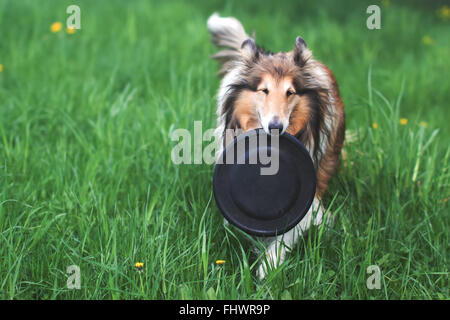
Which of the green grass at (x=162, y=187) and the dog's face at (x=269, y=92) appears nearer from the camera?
the dog's face at (x=269, y=92)

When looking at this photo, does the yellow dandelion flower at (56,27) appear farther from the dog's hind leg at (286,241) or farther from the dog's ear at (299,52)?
the dog's hind leg at (286,241)

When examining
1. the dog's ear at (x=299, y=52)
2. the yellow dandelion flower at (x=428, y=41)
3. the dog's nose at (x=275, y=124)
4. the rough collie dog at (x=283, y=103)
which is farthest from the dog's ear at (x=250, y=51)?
the yellow dandelion flower at (x=428, y=41)

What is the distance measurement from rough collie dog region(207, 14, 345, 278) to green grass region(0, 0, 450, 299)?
142 millimetres

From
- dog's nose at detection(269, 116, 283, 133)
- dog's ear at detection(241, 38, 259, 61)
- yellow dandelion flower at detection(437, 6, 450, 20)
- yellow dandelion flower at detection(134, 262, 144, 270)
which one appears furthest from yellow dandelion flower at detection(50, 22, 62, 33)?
yellow dandelion flower at detection(437, 6, 450, 20)

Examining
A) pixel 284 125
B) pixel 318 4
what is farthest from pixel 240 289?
pixel 318 4

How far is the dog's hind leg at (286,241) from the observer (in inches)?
114

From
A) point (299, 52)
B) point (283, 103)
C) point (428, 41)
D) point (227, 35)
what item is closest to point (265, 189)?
point (283, 103)

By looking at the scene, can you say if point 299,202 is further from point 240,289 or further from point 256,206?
point 240,289

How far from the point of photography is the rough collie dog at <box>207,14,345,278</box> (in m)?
2.77

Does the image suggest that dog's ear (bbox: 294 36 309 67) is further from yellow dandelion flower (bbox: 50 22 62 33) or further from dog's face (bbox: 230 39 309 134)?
yellow dandelion flower (bbox: 50 22 62 33)

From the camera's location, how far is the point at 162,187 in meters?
3.54

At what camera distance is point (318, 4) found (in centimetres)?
764

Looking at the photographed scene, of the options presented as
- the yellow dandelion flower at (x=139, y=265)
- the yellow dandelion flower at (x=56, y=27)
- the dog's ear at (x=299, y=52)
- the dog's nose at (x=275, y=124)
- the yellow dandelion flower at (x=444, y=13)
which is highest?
the yellow dandelion flower at (x=444, y=13)

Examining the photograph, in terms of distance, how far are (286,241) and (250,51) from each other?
3.52 feet
